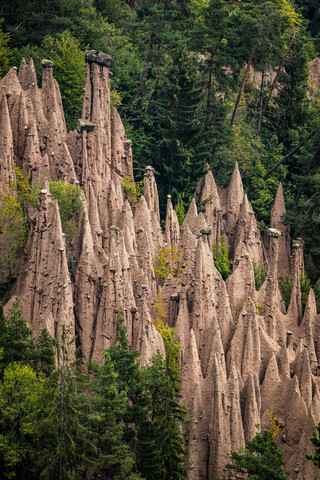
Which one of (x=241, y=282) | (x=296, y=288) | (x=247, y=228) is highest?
(x=247, y=228)

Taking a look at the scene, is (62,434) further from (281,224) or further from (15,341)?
(281,224)

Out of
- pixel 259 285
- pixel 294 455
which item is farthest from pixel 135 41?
pixel 294 455

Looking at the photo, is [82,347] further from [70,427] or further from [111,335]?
[70,427]

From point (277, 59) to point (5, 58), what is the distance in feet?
58.7

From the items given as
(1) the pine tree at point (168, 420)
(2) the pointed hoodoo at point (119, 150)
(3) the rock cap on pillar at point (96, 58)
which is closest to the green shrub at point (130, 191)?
(2) the pointed hoodoo at point (119, 150)

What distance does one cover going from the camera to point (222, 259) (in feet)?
133

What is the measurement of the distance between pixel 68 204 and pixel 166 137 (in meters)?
12.8

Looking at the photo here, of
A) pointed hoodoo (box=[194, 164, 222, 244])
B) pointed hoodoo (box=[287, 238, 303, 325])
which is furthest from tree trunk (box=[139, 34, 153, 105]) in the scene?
pointed hoodoo (box=[287, 238, 303, 325])

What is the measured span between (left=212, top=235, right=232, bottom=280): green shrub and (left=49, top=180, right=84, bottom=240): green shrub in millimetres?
10786

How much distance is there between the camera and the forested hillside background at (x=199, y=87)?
42.9 metres

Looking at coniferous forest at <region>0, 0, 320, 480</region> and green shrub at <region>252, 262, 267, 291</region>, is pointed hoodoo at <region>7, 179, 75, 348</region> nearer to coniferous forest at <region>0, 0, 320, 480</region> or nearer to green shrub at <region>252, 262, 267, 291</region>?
coniferous forest at <region>0, 0, 320, 480</region>

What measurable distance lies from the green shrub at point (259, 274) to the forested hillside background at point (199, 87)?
4076mm

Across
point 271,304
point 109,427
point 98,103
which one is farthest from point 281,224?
point 109,427

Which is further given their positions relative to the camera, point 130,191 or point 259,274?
point 259,274
